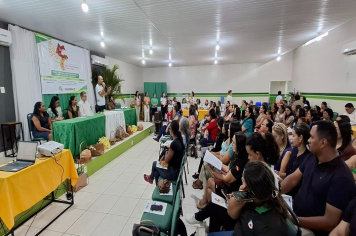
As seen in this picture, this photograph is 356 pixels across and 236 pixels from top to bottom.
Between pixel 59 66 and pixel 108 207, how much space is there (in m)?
4.91

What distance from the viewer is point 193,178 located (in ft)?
11.3

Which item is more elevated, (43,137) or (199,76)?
(199,76)

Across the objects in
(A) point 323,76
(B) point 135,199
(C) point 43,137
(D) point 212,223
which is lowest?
(B) point 135,199

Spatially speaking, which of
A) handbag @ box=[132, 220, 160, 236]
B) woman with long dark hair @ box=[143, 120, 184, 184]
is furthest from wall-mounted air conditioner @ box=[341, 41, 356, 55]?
handbag @ box=[132, 220, 160, 236]

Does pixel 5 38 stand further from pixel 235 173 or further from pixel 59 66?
pixel 235 173

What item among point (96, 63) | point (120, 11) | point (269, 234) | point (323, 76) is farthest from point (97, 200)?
point (323, 76)

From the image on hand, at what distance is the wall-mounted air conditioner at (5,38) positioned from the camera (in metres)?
3.87

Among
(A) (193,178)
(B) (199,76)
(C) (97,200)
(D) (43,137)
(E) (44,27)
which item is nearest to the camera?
(C) (97,200)

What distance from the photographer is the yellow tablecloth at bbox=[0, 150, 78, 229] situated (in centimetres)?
162

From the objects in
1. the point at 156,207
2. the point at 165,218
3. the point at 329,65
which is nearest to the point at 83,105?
the point at 156,207

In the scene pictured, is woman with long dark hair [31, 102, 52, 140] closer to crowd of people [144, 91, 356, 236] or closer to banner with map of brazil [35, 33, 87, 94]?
banner with map of brazil [35, 33, 87, 94]

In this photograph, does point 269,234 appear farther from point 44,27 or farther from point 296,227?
point 44,27

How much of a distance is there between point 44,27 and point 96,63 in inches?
105

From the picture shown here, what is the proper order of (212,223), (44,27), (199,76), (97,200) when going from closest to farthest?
(212,223), (97,200), (44,27), (199,76)
